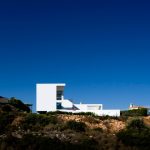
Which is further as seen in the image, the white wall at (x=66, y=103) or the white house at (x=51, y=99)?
the white wall at (x=66, y=103)

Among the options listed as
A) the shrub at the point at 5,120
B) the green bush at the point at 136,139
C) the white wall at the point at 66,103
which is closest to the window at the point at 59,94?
the white wall at the point at 66,103

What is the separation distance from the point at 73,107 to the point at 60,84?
569cm

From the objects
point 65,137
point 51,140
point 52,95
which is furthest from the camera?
point 52,95

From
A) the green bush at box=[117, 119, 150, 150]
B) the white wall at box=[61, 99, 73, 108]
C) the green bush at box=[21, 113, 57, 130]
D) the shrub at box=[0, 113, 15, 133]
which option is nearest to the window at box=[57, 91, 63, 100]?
the white wall at box=[61, 99, 73, 108]

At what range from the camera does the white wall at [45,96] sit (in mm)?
87688

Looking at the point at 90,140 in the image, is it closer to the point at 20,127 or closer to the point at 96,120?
the point at 20,127

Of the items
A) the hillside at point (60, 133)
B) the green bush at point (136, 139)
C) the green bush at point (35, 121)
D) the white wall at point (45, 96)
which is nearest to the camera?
the hillside at point (60, 133)

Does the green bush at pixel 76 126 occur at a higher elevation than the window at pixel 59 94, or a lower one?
lower

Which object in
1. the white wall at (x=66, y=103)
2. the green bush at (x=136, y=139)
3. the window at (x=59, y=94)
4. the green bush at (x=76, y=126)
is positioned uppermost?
the window at (x=59, y=94)

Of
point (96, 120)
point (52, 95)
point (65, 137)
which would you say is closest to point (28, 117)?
point (96, 120)

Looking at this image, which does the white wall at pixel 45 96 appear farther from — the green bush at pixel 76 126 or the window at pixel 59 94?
the green bush at pixel 76 126

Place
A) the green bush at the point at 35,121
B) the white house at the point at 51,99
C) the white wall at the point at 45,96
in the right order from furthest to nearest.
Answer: the white wall at the point at 45,96 < the white house at the point at 51,99 < the green bush at the point at 35,121

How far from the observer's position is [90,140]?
32.7 metres

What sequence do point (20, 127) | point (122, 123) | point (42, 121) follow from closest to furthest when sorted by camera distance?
point (20, 127) → point (42, 121) → point (122, 123)
